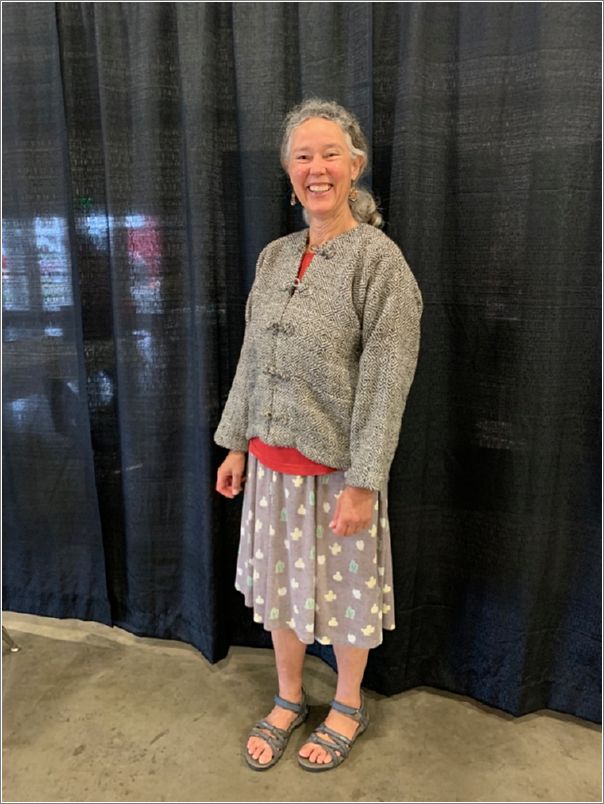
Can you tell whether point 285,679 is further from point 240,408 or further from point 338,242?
point 338,242

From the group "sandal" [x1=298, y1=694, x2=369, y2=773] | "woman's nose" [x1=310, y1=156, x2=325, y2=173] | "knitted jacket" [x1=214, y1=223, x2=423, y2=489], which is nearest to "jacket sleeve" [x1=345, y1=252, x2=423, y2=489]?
"knitted jacket" [x1=214, y1=223, x2=423, y2=489]

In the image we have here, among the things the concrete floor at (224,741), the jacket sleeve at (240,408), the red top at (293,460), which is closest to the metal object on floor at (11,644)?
the concrete floor at (224,741)

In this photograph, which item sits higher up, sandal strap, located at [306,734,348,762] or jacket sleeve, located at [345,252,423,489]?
jacket sleeve, located at [345,252,423,489]

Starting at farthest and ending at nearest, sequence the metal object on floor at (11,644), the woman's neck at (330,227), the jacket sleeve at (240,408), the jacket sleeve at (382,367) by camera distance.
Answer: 1. the metal object on floor at (11,644)
2. the jacket sleeve at (240,408)
3. the woman's neck at (330,227)
4. the jacket sleeve at (382,367)

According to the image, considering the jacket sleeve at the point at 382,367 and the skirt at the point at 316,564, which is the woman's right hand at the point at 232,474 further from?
the jacket sleeve at the point at 382,367

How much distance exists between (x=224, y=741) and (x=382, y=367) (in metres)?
1.09

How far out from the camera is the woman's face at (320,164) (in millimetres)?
1210

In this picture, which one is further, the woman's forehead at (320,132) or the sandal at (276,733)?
the sandal at (276,733)

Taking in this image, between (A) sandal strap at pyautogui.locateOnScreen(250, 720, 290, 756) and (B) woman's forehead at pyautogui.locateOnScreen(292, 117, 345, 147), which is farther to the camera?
(A) sandal strap at pyautogui.locateOnScreen(250, 720, 290, 756)

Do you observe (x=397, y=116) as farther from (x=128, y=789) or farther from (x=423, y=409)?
(x=128, y=789)

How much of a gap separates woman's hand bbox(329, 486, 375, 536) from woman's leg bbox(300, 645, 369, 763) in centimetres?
36

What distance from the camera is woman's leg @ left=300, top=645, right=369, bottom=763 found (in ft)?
4.81

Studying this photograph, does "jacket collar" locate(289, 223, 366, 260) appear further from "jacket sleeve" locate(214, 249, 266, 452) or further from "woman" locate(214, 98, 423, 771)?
"jacket sleeve" locate(214, 249, 266, 452)

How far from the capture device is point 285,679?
1.57m
